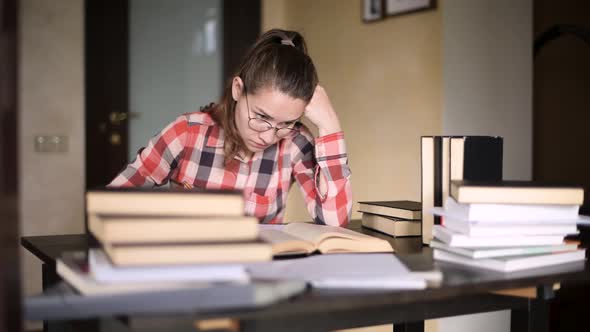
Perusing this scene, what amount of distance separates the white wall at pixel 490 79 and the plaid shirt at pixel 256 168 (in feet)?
3.20

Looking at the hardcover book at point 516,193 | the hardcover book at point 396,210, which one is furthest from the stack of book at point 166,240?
the hardcover book at point 396,210

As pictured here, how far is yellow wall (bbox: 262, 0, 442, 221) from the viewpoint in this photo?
273 centimetres

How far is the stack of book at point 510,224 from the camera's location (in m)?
1.02

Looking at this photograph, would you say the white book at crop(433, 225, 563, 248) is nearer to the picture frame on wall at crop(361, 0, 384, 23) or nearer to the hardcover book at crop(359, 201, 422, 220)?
the hardcover book at crop(359, 201, 422, 220)

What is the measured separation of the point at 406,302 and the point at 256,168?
1042 millimetres

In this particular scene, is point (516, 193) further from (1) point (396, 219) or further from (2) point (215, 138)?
(2) point (215, 138)

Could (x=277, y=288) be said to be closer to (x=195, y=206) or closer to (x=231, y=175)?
(x=195, y=206)

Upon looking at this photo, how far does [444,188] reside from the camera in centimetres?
126

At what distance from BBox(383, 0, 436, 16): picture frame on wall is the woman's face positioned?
1.32m

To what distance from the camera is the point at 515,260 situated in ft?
3.32

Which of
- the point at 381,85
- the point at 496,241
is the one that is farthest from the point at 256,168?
the point at 381,85

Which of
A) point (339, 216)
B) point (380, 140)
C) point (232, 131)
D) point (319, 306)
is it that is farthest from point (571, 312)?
point (319, 306)

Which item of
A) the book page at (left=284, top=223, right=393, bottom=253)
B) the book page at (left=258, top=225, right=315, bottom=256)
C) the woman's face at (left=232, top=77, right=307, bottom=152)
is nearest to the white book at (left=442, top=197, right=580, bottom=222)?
the book page at (left=284, top=223, right=393, bottom=253)

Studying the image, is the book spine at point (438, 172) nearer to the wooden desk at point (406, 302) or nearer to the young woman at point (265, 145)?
the wooden desk at point (406, 302)
